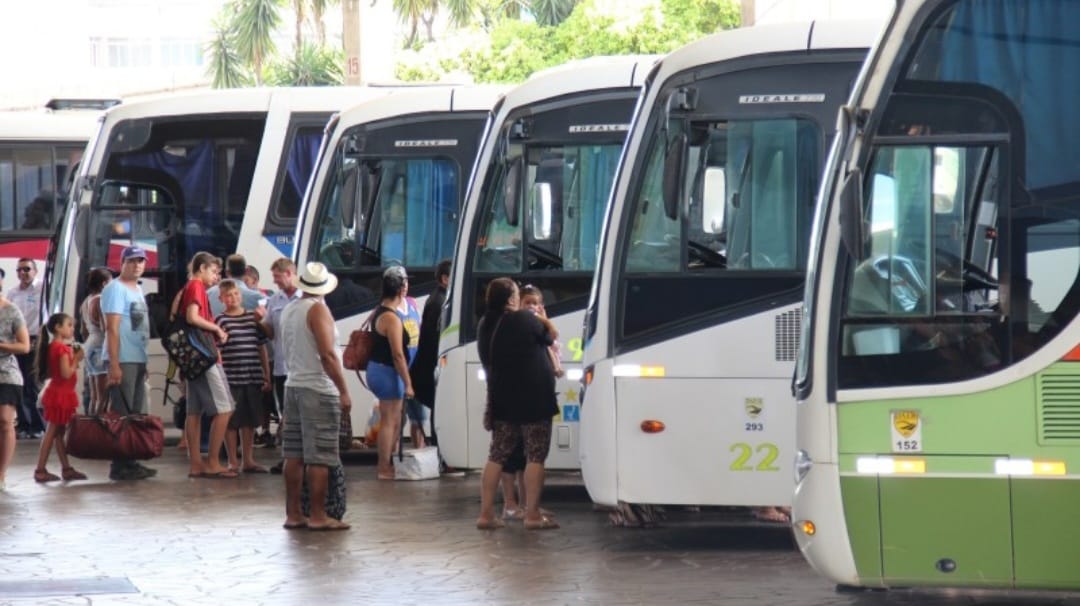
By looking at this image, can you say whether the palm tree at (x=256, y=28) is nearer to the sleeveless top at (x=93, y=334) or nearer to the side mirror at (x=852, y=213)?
the sleeveless top at (x=93, y=334)

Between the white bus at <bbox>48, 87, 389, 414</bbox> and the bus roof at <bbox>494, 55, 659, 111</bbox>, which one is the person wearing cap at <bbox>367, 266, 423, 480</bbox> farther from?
the white bus at <bbox>48, 87, 389, 414</bbox>

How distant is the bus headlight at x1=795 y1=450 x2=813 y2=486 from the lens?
9602 mm

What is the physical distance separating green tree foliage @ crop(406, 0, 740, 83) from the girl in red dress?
38.7 metres

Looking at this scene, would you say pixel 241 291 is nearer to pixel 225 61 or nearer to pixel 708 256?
pixel 708 256

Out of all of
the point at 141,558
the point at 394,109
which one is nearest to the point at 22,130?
the point at 394,109

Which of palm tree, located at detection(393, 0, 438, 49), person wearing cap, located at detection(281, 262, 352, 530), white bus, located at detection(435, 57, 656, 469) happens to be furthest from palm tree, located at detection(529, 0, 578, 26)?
person wearing cap, located at detection(281, 262, 352, 530)

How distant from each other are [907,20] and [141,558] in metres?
6.07

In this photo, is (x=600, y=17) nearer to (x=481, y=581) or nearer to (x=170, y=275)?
(x=170, y=275)

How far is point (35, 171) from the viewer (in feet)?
90.5

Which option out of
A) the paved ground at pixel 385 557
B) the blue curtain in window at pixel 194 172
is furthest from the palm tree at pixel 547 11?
the paved ground at pixel 385 557

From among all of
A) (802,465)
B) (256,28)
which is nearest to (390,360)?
(802,465)

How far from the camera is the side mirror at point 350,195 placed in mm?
19547

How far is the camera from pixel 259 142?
2334 centimetres

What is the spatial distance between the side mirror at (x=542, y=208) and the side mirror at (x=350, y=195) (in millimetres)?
3942
